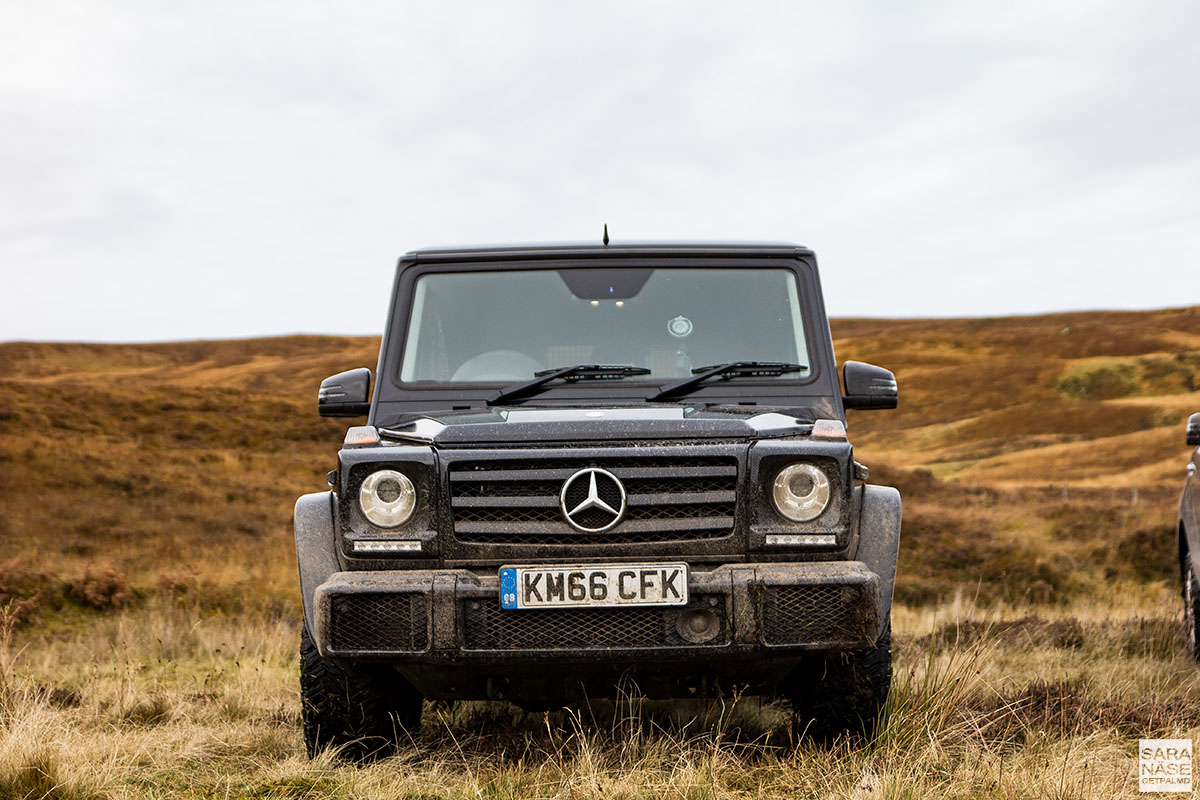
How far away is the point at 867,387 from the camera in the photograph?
4391mm

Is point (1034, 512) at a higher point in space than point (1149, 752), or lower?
lower

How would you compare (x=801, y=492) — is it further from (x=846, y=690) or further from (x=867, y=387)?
(x=867, y=387)

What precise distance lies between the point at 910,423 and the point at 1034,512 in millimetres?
39134

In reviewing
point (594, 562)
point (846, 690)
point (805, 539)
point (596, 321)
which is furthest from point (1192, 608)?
point (594, 562)

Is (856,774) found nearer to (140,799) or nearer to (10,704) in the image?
(140,799)

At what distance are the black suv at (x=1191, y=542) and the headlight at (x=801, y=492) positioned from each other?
2916mm

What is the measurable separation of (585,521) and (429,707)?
236 centimetres

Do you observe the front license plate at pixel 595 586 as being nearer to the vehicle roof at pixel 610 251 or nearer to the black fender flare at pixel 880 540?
the black fender flare at pixel 880 540

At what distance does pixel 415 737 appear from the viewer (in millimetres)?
4547

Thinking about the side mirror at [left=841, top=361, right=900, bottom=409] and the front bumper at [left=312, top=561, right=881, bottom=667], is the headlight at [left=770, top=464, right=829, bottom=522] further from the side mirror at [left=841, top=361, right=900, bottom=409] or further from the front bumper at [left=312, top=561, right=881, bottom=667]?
the side mirror at [left=841, top=361, right=900, bottom=409]

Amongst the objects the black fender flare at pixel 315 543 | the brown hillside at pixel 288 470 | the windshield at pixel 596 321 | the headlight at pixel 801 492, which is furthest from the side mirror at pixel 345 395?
the brown hillside at pixel 288 470

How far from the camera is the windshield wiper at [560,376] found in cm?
420

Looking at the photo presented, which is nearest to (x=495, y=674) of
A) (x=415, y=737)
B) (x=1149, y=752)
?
(x=415, y=737)

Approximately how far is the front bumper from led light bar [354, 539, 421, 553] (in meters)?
0.09
